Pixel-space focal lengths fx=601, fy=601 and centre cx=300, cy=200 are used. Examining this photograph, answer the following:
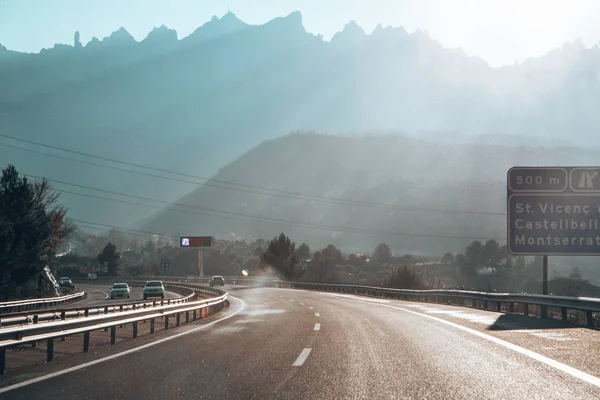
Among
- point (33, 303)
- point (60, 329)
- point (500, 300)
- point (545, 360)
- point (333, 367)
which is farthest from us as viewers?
point (33, 303)

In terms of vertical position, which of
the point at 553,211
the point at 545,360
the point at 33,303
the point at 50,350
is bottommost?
the point at 33,303

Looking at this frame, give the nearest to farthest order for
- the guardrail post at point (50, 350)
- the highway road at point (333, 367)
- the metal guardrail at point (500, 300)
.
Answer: the highway road at point (333, 367) < the guardrail post at point (50, 350) < the metal guardrail at point (500, 300)

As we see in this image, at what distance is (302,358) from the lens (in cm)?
977

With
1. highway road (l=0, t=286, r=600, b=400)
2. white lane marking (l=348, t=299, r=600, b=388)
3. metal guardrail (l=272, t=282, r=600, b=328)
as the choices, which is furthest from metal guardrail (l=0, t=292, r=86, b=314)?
white lane marking (l=348, t=299, r=600, b=388)

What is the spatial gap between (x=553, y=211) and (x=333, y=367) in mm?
16226

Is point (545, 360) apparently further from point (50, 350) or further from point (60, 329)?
point (50, 350)

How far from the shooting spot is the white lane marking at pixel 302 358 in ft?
29.9

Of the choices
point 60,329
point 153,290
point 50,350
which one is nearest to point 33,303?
point 153,290

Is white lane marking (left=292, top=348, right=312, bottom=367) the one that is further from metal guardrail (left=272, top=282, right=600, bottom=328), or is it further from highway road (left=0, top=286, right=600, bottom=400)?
metal guardrail (left=272, top=282, right=600, bottom=328)

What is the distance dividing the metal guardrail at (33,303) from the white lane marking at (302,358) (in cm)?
2609

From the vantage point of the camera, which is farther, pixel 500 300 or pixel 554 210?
pixel 500 300

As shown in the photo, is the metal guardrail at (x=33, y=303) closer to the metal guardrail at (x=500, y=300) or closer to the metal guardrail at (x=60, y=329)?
the metal guardrail at (x=60, y=329)

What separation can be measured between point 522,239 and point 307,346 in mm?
13931

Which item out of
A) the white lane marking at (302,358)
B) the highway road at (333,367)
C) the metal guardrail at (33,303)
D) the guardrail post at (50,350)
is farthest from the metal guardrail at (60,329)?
the metal guardrail at (33,303)
